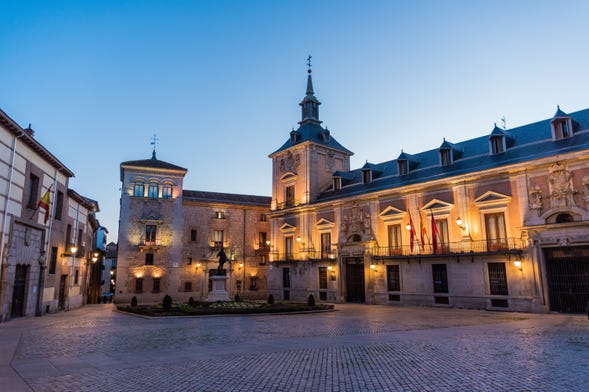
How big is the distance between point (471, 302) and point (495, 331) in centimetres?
1329

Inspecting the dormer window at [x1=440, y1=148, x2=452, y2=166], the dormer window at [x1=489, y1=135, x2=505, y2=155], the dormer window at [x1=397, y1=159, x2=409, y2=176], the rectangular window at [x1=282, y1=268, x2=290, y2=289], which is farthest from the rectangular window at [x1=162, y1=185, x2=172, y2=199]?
the dormer window at [x1=489, y1=135, x2=505, y2=155]

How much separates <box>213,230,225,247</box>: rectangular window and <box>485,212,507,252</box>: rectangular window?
2900 cm

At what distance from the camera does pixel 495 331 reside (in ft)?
53.1

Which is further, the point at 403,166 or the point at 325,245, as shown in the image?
the point at 325,245

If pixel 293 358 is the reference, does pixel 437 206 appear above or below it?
above

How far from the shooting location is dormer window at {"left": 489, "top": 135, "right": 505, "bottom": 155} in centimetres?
3022

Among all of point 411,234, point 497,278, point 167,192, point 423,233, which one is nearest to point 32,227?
point 167,192

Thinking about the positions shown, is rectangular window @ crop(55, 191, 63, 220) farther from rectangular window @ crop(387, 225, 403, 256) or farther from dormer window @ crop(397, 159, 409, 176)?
dormer window @ crop(397, 159, 409, 176)

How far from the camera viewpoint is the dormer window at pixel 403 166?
36.5 meters

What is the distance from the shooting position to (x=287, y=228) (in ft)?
146

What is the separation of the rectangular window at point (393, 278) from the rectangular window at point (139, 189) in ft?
89.1

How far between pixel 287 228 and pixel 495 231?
21.9 meters

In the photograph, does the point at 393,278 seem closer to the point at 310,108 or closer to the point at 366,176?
the point at 366,176

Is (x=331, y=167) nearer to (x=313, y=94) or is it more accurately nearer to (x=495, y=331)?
(x=313, y=94)
